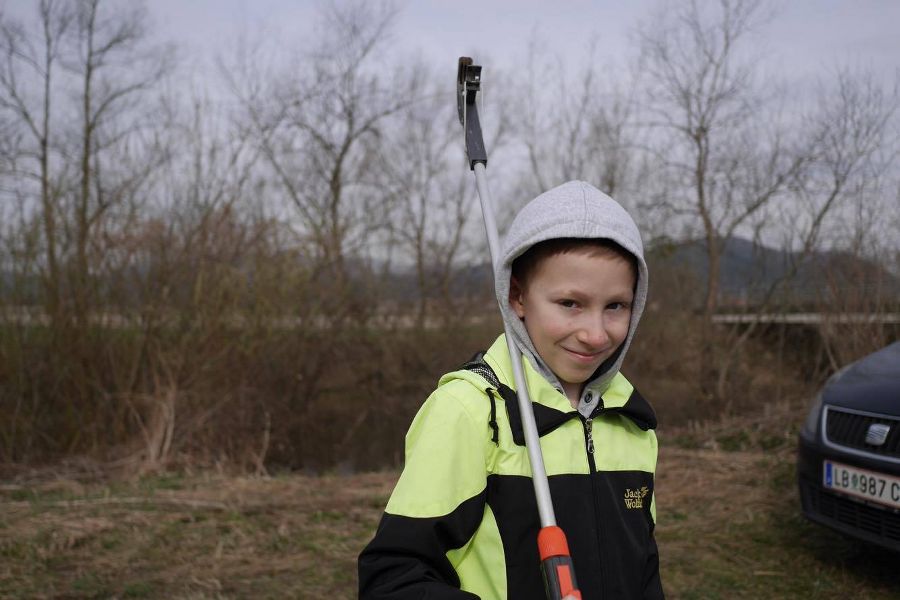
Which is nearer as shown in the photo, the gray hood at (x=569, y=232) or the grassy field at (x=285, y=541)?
the gray hood at (x=569, y=232)

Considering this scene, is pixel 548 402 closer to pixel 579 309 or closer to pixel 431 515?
pixel 579 309

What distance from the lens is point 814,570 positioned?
3.88 metres

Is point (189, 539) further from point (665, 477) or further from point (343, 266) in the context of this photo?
point (343, 266)

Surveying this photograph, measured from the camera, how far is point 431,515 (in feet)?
4.25

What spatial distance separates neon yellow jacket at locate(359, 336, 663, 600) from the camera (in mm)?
1299

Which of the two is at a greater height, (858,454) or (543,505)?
(543,505)

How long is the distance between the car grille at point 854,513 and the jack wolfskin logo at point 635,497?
7.66 ft

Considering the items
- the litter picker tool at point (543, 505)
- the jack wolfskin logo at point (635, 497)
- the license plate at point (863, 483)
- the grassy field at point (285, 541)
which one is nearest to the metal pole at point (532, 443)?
the litter picker tool at point (543, 505)

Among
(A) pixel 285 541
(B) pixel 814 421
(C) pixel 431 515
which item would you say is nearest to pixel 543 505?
(C) pixel 431 515

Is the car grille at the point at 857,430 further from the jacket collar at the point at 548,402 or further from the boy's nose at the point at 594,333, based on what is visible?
the boy's nose at the point at 594,333

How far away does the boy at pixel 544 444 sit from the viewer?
1311 mm

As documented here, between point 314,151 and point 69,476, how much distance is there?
891 cm

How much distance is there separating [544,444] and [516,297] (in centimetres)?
35

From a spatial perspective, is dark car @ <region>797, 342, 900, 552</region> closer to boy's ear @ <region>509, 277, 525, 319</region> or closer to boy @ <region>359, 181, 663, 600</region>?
boy @ <region>359, 181, 663, 600</region>
